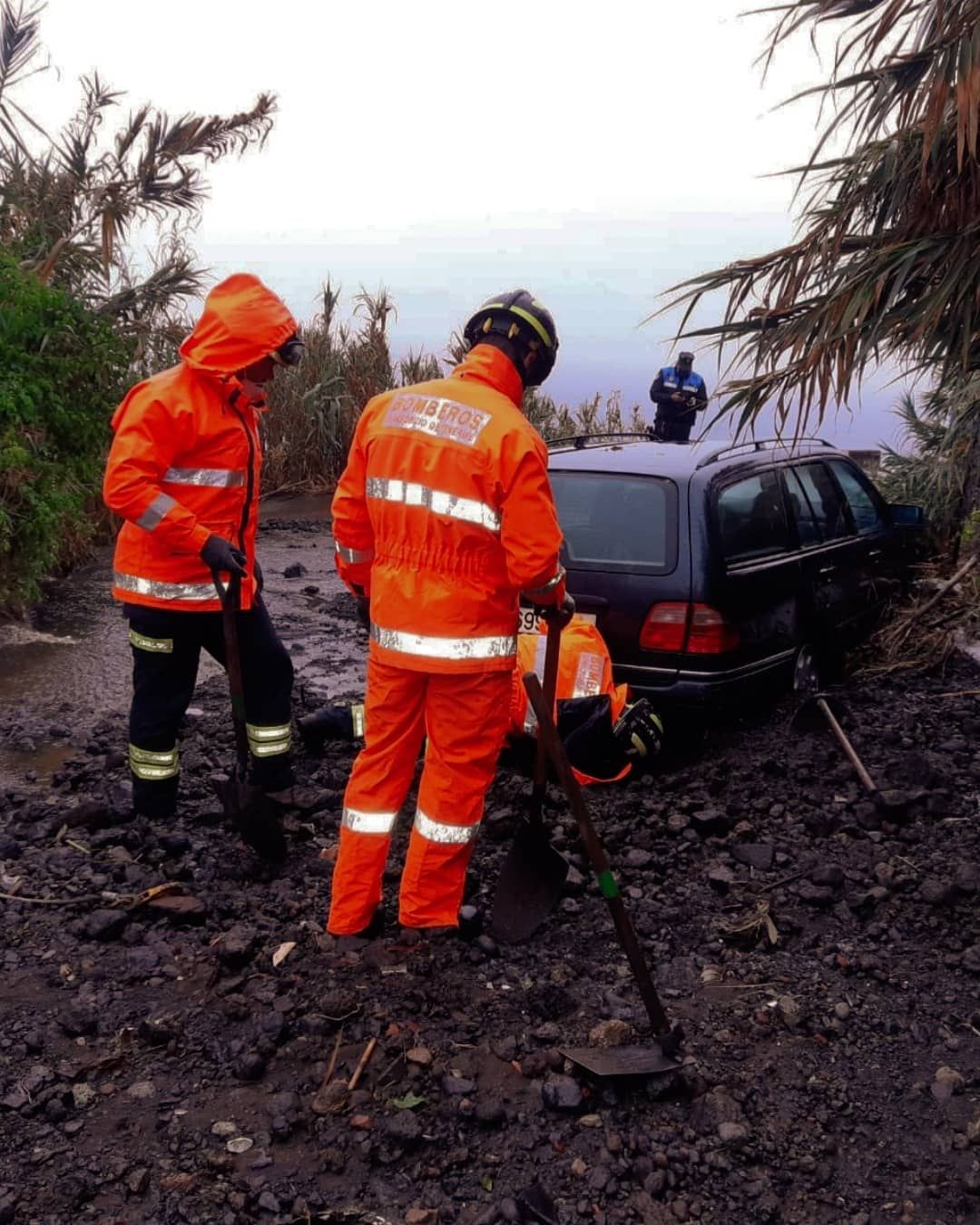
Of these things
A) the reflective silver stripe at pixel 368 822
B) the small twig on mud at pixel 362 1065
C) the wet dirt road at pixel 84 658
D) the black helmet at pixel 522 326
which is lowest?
the wet dirt road at pixel 84 658

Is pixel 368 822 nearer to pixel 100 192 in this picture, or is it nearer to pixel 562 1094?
pixel 562 1094

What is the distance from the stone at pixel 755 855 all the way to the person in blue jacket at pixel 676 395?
6706mm

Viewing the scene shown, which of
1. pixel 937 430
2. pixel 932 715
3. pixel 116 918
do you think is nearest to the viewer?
pixel 116 918

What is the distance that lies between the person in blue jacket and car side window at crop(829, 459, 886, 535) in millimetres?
3481

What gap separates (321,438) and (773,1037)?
12.5m

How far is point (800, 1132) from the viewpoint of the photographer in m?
2.92

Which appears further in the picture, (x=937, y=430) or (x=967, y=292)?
(x=937, y=430)

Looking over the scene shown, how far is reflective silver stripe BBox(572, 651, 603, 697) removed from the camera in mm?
5164

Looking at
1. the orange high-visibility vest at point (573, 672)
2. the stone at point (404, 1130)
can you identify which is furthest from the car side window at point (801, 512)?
the stone at point (404, 1130)

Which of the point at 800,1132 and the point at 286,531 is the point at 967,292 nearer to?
the point at 800,1132

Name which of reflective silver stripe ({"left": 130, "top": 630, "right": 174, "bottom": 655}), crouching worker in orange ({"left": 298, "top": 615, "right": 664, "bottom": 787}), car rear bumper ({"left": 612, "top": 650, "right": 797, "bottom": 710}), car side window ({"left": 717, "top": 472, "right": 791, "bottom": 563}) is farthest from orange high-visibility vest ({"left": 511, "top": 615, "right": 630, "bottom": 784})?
reflective silver stripe ({"left": 130, "top": 630, "right": 174, "bottom": 655})

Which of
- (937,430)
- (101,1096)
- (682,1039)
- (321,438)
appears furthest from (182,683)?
(321,438)

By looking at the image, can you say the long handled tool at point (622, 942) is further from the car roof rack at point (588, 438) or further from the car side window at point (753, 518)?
the car roof rack at point (588, 438)

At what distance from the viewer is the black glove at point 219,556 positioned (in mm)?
4250
